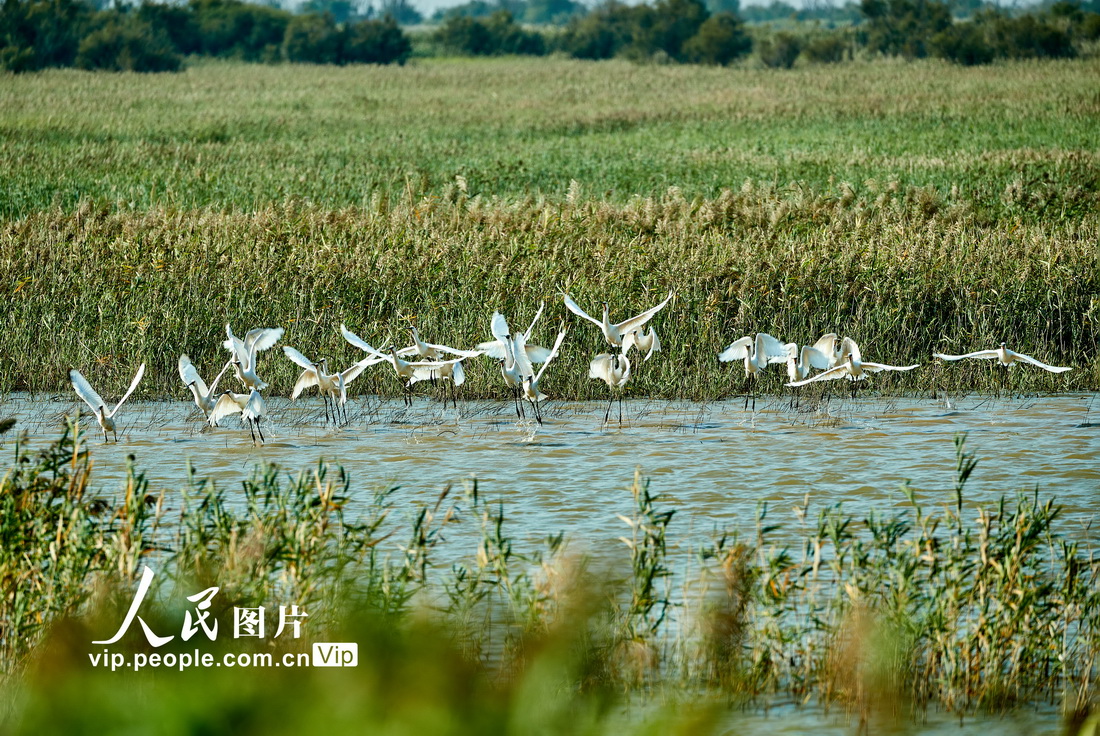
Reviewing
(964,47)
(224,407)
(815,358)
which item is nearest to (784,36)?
(964,47)

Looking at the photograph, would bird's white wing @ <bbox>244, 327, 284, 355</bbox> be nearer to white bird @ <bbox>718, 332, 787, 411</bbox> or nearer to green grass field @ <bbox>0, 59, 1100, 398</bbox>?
green grass field @ <bbox>0, 59, 1100, 398</bbox>

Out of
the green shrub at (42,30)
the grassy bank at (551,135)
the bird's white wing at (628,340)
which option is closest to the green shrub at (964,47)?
the grassy bank at (551,135)

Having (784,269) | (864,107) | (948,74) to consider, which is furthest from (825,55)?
(784,269)

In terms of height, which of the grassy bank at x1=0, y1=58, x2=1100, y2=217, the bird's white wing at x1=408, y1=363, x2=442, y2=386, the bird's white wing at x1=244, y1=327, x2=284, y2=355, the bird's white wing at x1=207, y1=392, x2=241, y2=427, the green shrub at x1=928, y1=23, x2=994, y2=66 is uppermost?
the green shrub at x1=928, y1=23, x2=994, y2=66

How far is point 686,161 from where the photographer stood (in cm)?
2511

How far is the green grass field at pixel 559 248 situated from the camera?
36.9 feet

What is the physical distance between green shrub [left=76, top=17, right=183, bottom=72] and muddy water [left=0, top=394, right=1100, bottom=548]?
52.9 m

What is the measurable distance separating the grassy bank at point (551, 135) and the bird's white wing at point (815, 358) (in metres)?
8.56

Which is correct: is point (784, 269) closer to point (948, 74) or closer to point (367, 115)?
point (367, 115)

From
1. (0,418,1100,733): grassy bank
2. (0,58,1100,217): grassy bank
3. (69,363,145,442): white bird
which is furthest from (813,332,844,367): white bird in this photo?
(0,58,1100,217): grassy bank

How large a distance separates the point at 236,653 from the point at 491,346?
7368mm

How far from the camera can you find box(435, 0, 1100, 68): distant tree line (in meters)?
57.8

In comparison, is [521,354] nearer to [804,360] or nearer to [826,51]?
[804,360]

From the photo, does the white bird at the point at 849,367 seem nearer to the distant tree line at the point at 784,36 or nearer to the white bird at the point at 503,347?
the white bird at the point at 503,347
